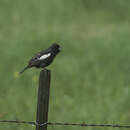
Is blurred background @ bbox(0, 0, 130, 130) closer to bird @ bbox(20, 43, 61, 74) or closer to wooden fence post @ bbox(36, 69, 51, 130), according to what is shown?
bird @ bbox(20, 43, 61, 74)

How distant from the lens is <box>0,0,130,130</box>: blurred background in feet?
17.5

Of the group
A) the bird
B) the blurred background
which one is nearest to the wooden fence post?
the bird

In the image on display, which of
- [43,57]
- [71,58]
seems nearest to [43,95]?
[43,57]

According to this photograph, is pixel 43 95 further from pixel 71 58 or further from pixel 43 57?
pixel 71 58

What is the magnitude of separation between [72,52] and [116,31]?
1521 millimetres

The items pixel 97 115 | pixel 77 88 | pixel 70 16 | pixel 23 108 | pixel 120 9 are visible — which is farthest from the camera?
pixel 120 9

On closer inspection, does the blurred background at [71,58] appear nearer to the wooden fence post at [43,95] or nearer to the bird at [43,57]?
the bird at [43,57]

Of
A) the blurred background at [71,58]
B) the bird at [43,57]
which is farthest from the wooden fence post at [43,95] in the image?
the blurred background at [71,58]

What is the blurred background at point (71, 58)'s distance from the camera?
17.5 feet

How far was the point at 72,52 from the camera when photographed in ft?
26.3

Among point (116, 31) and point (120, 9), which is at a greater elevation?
point (120, 9)

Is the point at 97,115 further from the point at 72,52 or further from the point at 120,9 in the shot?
the point at 120,9

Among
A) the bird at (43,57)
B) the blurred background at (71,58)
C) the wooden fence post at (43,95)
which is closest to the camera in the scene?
the wooden fence post at (43,95)

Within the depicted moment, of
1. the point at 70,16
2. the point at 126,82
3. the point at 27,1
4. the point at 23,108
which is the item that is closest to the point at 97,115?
the point at 23,108
